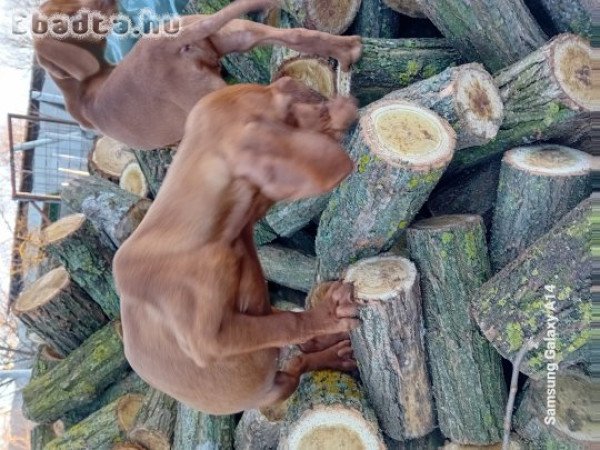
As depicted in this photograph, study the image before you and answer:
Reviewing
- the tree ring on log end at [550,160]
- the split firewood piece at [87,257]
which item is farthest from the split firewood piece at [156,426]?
the tree ring on log end at [550,160]

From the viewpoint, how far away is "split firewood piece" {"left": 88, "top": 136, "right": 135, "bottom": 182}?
4977mm

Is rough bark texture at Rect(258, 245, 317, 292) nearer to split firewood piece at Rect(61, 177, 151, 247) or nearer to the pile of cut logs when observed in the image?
the pile of cut logs

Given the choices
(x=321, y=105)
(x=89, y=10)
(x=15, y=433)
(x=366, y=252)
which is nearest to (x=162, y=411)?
(x=366, y=252)

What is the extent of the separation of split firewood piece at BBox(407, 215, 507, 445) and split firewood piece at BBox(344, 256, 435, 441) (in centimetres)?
7

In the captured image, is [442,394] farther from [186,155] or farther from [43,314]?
[43,314]

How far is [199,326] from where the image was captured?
175cm

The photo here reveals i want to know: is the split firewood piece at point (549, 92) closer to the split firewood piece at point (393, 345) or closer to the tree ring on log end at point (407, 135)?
the tree ring on log end at point (407, 135)

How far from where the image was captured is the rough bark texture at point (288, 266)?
3.45m

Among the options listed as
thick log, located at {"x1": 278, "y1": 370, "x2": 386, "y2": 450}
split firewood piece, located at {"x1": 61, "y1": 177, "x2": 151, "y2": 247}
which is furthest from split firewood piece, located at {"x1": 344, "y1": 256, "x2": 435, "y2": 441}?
split firewood piece, located at {"x1": 61, "y1": 177, "x2": 151, "y2": 247}

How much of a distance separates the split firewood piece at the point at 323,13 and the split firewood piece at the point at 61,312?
2.42 metres

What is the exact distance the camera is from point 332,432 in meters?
2.54

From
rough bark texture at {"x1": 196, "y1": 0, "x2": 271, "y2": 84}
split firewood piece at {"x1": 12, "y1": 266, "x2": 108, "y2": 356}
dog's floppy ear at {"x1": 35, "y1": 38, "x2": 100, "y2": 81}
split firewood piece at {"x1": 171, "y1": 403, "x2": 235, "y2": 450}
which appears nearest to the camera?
dog's floppy ear at {"x1": 35, "y1": 38, "x2": 100, "y2": 81}

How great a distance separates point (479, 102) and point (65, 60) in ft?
6.38

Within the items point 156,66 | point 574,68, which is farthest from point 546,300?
point 156,66
